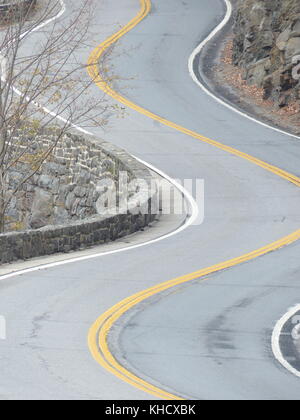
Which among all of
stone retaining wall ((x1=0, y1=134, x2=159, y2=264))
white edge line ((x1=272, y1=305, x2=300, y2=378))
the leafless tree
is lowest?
white edge line ((x1=272, y1=305, x2=300, y2=378))

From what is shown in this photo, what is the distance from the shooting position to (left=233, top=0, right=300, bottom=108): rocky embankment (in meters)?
33.8

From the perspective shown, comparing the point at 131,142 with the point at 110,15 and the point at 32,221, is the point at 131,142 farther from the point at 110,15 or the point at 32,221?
the point at 110,15

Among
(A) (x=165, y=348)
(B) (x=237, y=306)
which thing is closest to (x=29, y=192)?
(B) (x=237, y=306)

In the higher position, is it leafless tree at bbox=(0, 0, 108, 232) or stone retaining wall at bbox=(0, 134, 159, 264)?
leafless tree at bbox=(0, 0, 108, 232)

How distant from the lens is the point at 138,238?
2178 cm

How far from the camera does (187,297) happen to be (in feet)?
55.7

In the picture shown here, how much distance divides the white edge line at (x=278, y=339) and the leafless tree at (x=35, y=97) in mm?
9075

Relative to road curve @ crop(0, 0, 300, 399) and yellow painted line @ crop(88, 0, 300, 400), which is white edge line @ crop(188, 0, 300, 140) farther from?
yellow painted line @ crop(88, 0, 300, 400)

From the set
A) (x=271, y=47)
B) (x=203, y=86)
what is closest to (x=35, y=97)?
(x=203, y=86)

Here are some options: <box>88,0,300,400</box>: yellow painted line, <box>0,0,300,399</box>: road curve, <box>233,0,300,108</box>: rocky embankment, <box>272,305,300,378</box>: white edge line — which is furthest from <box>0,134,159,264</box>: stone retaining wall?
<box>233,0,300,108</box>: rocky embankment

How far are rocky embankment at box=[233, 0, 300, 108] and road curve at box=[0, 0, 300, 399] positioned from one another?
2560 millimetres

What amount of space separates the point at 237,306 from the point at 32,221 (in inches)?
579

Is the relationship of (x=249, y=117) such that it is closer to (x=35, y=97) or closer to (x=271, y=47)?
(x=271, y=47)

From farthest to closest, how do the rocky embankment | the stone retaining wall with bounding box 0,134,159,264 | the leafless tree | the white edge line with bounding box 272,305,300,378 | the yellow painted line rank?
the rocky embankment, the leafless tree, the stone retaining wall with bounding box 0,134,159,264, the white edge line with bounding box 272,305,300,378, the yellow painted line
